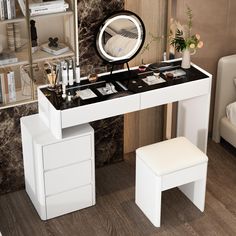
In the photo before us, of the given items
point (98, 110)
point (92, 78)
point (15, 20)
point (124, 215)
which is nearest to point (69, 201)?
point (124, 215)

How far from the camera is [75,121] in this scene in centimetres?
353

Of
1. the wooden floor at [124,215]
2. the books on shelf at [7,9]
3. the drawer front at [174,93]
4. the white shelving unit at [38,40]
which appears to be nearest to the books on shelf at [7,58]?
the white shelving unit at [38,40]

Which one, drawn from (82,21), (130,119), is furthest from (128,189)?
(82,21)

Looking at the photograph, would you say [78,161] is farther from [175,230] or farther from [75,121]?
[175,230]

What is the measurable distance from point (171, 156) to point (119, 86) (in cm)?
55

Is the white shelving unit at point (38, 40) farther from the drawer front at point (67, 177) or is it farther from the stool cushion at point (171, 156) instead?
the stool cushion at point (171, 156)

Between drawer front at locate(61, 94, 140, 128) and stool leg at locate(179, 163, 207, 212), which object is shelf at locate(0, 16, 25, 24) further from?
stool leg at locate(179, 163, 207, 212)

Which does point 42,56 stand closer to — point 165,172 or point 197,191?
point 165,172

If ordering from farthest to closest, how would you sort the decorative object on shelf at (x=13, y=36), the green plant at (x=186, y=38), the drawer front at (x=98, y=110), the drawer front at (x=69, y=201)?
the green plant at (x=186, y=38) → the drawer front at (x=69, y=201) → the decorative object on shelf at (x=13, y=36) → the drawer front at (x=98, y=110)

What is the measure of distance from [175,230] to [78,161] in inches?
28.3

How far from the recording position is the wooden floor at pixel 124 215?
3658mm

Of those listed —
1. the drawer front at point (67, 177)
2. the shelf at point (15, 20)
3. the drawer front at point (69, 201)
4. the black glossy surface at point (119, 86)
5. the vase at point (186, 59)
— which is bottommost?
the drawer front at point (69, 201)

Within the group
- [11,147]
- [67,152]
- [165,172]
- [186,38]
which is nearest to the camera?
[165,172]

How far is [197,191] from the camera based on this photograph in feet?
12.5
